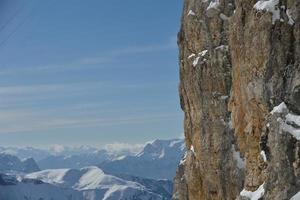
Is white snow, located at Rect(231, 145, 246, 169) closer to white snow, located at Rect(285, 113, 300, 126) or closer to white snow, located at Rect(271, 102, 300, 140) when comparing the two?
white snow, located at Rect(271, 102, 300, 140)

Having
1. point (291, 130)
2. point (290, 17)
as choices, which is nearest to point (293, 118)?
point (291, 130)

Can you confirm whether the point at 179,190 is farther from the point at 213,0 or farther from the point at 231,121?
the point at 213,0

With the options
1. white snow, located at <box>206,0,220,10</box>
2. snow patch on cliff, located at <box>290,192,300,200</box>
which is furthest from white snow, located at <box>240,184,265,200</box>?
white snow, located at <box>206,0,220,10</box>

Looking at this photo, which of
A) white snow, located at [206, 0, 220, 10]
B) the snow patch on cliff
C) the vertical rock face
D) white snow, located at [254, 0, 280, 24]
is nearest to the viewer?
the snow patch on cliff

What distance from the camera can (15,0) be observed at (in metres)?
17.5

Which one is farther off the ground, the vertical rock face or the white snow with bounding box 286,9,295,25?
the white snow with bounding box 286,9,295,25

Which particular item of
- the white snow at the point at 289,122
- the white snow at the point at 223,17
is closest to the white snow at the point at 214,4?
the white snow at the point at 223,17

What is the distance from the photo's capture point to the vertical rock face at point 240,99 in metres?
39.9

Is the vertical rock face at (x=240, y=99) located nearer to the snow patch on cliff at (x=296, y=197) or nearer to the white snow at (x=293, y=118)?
the white snow at (x=293, y=118)

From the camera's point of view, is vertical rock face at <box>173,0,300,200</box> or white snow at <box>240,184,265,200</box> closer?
vertical rock face at <box>173,0,300,200</box>

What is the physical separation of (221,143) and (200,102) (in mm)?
7306

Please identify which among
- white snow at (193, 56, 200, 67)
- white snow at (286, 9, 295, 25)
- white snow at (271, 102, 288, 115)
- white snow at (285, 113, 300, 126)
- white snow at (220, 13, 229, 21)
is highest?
white snow at (220, 13, 229, 21)

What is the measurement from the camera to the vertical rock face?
39938mm

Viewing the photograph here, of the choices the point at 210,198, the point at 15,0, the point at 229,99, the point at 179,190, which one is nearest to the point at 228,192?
the point at 210,198
